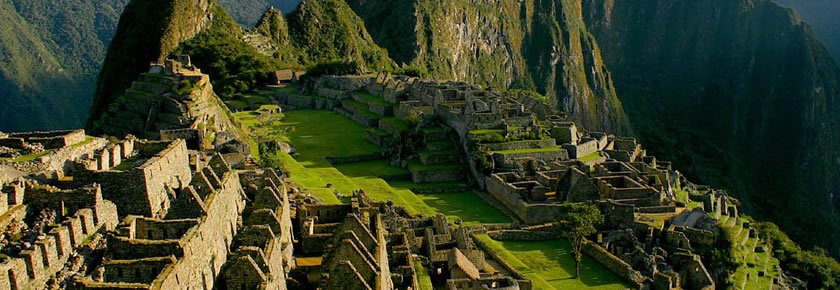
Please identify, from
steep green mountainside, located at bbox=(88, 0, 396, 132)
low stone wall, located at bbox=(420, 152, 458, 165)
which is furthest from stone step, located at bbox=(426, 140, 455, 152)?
steep green mountainside, located at bbox=(88, 0, 396, 132)

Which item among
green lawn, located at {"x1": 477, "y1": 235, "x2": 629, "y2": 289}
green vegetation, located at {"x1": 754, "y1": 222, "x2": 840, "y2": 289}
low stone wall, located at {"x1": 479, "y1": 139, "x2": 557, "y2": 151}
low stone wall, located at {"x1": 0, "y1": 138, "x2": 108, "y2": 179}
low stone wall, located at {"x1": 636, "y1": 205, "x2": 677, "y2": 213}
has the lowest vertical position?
green vegetation, located at {"x1": 754, "y1": 222, "x2": 840, "y2": 289}

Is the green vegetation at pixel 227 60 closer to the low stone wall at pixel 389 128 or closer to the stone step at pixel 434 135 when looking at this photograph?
the low stone wall at pixel 389 128

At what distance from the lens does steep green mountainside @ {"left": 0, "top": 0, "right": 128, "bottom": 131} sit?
7612 centimetres

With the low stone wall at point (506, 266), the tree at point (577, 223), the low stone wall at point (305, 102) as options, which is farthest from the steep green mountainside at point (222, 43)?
the tree at point (577, 223)

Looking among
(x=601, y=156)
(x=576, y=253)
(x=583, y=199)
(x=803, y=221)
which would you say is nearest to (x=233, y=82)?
(x=601, y=156)

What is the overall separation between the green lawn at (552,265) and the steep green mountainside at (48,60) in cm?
5284

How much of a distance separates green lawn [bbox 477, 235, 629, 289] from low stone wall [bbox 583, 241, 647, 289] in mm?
254

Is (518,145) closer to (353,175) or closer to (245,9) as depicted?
(353,175)

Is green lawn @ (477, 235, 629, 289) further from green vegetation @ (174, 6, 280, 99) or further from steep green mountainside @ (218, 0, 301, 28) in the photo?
steep green mountainside @ (218, 0, 301, 28)

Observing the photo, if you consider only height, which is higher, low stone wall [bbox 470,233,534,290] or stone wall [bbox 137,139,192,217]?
stone wall [bbox 137,139,192,217]

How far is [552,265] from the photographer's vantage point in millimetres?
34781

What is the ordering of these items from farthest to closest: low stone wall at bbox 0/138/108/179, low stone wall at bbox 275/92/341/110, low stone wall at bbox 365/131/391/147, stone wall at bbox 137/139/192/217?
low stone wall at bbox 275/92/341/110 < low stone wall at bbox 365/131/391/147 < stone wall at bbox 137/139/192/217 < low stone wall at bbox 0/138/108/179

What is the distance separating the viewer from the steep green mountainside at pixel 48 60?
7612 cm

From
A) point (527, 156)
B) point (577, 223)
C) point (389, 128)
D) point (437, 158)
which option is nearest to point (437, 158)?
point (437, 158)
